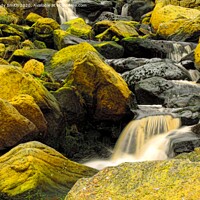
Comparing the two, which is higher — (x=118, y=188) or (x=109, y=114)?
(x=118, y=188)

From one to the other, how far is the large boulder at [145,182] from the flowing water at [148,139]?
6.89m

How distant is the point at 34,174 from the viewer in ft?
20.6

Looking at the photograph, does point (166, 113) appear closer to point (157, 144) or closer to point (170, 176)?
point (157, 144)

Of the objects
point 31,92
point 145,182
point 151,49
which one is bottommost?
point 151,49

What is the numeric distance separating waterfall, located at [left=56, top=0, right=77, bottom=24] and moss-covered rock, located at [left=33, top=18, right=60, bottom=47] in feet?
30.2

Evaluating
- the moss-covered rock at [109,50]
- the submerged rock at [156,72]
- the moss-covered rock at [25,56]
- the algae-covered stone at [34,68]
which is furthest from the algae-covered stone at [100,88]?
the moss-covered rock at [109,50]

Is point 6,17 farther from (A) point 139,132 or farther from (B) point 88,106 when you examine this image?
(A) point 139,132

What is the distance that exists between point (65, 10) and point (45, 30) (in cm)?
1163

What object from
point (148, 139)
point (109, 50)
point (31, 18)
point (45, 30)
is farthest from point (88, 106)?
point (31, 18)

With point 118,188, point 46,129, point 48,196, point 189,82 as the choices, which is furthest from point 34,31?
point 118,188

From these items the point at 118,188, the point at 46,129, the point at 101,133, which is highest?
the point at 118,188

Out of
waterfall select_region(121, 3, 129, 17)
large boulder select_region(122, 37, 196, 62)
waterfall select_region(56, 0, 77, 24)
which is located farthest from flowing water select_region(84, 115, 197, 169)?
waterfall select_region(121, 3, 129, 17)

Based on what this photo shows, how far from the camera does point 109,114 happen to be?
466 inches

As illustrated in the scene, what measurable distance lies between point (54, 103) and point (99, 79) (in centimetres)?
181
